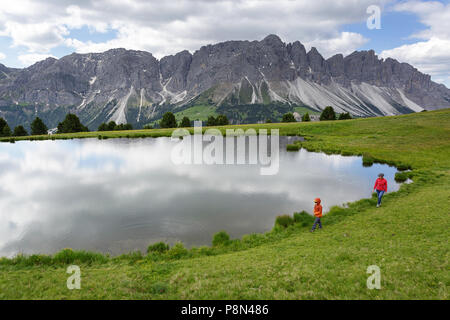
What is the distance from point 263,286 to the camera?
10305 millimetres

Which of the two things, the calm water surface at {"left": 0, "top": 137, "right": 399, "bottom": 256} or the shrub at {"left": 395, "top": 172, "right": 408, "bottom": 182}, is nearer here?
the calm water surface at {"left": 0, "top": 137, "right": 399, "bottom": 256}

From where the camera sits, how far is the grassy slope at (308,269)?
32.3 ft

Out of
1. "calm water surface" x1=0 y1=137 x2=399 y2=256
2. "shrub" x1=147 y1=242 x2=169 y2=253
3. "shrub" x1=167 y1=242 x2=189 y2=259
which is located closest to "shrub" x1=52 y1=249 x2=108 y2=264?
"calm water surface" x1=0 y1=137 x2=399 y2=256

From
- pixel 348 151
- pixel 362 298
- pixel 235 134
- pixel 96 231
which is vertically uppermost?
pixel 235 134

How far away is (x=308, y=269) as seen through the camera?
11.6 metres

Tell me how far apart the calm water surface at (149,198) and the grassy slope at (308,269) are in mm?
4411

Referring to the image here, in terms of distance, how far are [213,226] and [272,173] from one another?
65.0ft

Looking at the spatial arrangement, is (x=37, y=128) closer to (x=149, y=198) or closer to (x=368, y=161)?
(x=149, y=198)

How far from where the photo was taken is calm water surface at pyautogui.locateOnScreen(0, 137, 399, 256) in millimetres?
19859

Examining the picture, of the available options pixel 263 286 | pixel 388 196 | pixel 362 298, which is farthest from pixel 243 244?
pixel 388 196

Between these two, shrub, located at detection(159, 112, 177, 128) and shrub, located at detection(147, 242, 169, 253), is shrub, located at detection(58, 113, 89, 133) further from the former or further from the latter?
shrub, located at detection(147, 242, 169, 253)

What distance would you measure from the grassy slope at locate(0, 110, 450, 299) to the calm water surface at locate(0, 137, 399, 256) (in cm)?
441

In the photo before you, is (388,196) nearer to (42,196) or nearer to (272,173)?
(272,173)

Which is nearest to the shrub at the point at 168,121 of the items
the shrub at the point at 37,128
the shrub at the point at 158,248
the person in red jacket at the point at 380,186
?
the shrub at the point at 37,128
